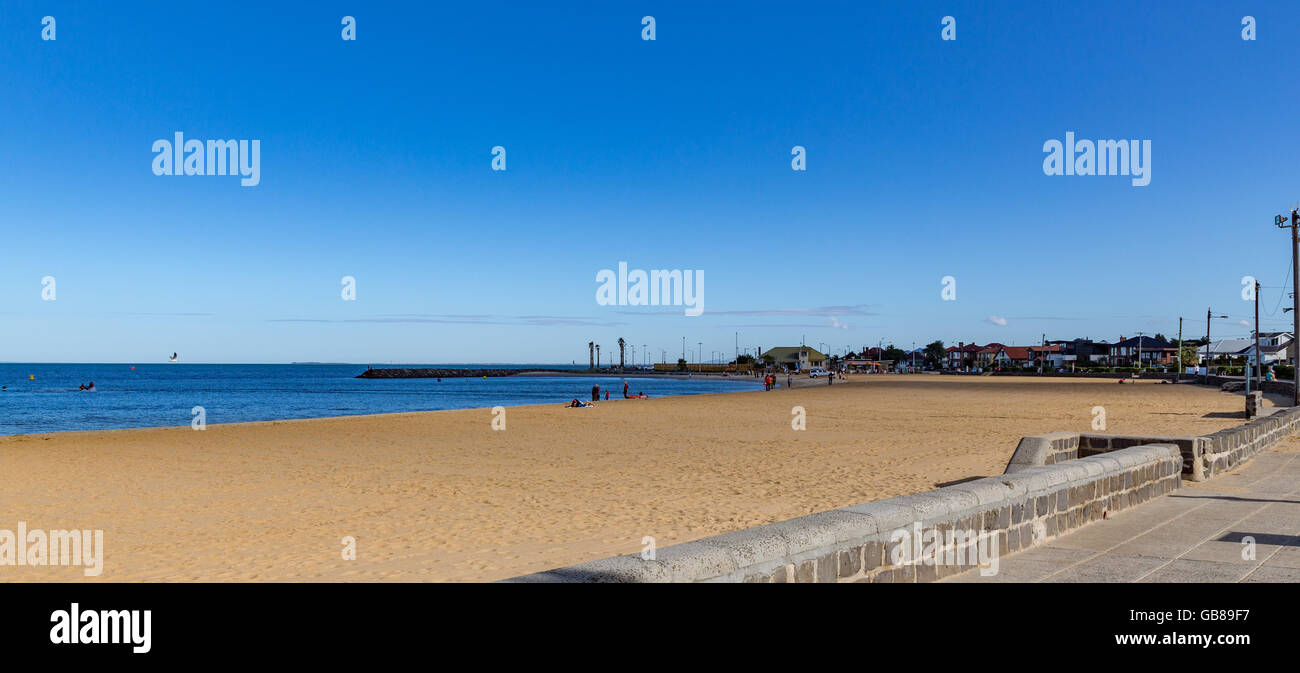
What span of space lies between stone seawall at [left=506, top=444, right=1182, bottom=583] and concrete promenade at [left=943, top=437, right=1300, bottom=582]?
0.70ft

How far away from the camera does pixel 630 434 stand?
2516 centimetres

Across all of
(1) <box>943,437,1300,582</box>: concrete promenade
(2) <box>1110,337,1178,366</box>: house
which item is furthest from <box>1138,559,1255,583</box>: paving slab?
(2) <box>1110,337,1178,366</box>: house

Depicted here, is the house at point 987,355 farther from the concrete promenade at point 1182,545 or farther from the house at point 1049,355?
the concrete promenade at point 1182,545

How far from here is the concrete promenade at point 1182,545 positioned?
5504 mm

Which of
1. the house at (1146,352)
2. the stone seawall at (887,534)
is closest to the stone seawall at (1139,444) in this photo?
the stone seawall at (887,534)

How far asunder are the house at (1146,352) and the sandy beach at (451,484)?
120452mm

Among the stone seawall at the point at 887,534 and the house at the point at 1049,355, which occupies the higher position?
the stone seawall at the point at 887,534

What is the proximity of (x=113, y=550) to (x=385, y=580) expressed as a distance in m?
4.11

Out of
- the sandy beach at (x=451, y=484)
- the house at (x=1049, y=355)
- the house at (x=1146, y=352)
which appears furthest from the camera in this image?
the house at (x=1049, y=355)

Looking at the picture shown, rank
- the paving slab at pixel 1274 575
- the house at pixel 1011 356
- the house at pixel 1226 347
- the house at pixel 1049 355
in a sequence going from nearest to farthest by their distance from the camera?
the paving slab at pixel 1274 575 < the house at pixel 1226 347 < the house at pixel 1049 355 < the house at pixel 1011 356

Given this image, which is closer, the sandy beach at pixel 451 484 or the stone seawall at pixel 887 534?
the stone seawall at pixel 887 534
